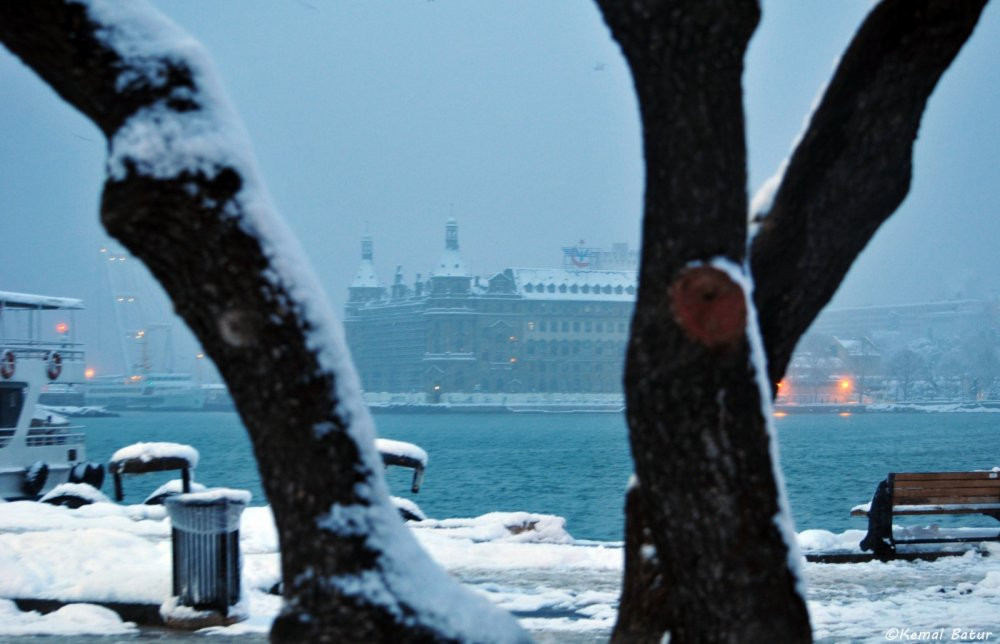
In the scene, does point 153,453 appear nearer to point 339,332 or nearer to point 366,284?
point 339,332

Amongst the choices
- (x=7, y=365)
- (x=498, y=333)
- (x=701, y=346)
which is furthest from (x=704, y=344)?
(x=498, y=333)

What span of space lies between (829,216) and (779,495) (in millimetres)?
840

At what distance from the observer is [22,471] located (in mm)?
24922

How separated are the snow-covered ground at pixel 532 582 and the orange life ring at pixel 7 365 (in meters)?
15.2

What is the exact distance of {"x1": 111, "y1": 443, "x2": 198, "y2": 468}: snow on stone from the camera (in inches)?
398

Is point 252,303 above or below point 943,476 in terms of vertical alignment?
above

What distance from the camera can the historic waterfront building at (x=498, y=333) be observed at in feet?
487

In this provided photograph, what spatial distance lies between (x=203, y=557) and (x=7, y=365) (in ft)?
65.5

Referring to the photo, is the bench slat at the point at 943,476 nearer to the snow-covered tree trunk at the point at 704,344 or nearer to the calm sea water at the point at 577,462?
the snow-covered tree trunk at the point at 704,344

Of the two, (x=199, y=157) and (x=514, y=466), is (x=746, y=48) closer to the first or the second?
(x=199, y=157)

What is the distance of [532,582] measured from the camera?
881 cm

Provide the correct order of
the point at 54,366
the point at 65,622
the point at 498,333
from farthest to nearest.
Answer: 1. the point at 498,333
2. the point at 54,366
3. the point at 65,622

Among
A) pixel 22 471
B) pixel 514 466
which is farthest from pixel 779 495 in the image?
pixel 514 466

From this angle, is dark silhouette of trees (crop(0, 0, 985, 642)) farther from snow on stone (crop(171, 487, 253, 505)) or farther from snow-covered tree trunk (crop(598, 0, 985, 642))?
snow on stone (crop(171, 487, 253, 505))
